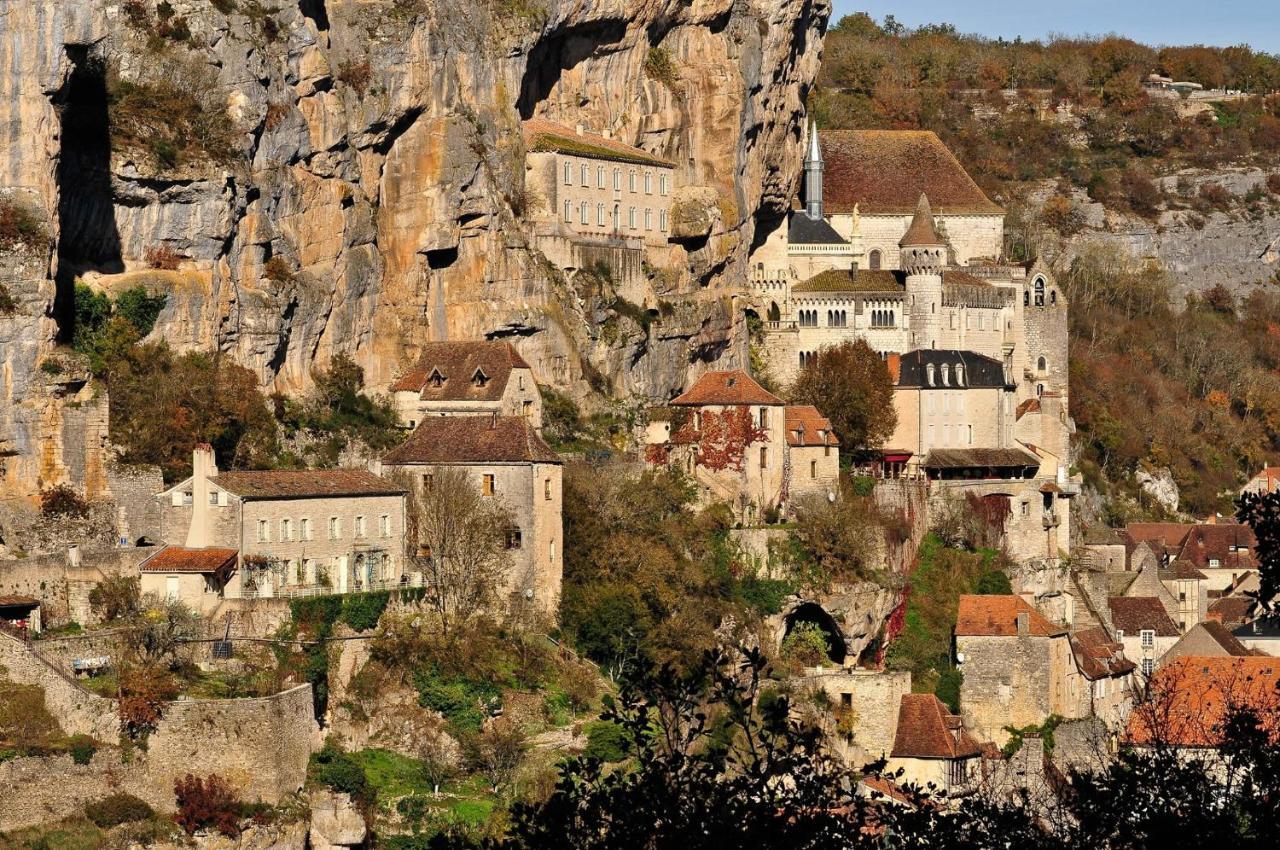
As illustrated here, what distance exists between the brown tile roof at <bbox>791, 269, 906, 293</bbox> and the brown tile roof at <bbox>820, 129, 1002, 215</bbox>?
5470 mm

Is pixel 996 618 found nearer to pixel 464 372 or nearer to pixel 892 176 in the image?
pixel 464 372

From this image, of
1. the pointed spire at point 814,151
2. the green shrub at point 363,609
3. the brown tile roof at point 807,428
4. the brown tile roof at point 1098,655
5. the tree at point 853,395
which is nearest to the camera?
the green shrub at point 363,609

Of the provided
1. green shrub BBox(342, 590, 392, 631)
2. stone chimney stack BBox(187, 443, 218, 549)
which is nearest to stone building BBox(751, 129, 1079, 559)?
green shrub BBox(342, 590, 392, 631)

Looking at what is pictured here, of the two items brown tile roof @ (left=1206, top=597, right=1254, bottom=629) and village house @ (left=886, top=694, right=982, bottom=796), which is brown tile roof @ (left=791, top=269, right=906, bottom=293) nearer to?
brown tile roof @ (left=1206, top=597, right=1254, bottom=629)

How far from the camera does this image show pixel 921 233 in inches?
3669

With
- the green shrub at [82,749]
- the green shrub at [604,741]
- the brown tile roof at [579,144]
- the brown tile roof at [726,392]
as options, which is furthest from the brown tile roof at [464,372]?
the green shrub at [82,749]

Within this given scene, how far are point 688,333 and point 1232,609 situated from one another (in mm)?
23119

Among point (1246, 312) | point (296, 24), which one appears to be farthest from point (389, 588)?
point (1246, 312)

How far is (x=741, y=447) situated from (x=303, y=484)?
17719 millimetres

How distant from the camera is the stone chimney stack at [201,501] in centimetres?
5941

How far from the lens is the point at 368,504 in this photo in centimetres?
6288

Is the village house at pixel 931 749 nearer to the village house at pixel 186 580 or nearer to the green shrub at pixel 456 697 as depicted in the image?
the green shrub at pixel 456 697

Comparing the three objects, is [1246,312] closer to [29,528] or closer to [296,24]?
Answer: [296,24]

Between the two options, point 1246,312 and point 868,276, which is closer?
point 868,276
